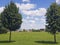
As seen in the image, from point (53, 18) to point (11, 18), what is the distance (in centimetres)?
1151

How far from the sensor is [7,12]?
205 ft

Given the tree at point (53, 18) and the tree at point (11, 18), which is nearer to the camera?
the tree at point (53, 18)

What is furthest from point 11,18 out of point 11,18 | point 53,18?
point 53,18

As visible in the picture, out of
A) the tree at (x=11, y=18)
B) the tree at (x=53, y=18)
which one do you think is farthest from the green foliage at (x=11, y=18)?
the tree at (x=53, y=18)

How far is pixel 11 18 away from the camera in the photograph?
62.3 m

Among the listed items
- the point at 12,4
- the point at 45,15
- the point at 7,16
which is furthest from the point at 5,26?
the point at 45,15

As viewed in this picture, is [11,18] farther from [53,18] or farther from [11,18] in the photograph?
[53,18]

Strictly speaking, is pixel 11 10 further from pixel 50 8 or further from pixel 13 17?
pixel 50 8

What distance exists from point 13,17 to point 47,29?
32.7 feet

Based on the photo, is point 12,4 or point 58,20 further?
point 12,4

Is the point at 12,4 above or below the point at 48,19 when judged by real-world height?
above

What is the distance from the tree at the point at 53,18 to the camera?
197ft

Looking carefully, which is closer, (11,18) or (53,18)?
(53,18)

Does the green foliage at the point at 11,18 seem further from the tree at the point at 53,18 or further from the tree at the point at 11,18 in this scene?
the tree at the point at 53,18
